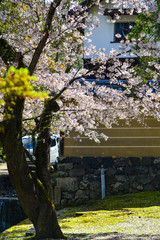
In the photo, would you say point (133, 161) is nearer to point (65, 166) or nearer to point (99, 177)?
point (99, 177)

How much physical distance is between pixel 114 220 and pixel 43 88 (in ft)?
13.6

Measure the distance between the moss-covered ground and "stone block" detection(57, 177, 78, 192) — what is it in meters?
0.89

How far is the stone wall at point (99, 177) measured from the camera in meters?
14.3

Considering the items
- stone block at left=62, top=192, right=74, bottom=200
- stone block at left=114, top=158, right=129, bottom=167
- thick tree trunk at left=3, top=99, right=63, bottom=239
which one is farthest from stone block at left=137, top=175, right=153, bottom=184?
thick tree trunk at left=3, top=99, right=63, bottom=239

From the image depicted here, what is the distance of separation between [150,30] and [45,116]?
3132 millimetres

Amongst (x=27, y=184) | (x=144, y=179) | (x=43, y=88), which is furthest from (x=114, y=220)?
(x=144, y=179)

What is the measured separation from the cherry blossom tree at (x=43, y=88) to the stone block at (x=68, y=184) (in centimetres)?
256

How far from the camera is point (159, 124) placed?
49.3ft

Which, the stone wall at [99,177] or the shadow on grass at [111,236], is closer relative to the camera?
the shadow on grass at [111,236]

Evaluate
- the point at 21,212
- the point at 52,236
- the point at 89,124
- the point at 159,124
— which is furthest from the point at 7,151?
the point at 159,124

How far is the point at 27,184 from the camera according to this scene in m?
6.95

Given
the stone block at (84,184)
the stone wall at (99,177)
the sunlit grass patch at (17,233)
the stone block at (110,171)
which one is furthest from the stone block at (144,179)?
the sunlit grass patch at (17,233)

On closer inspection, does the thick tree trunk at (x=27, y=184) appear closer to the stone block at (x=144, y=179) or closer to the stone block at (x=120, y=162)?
the stone block at (x=120, y=162)

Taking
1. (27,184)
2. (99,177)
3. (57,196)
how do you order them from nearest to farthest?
(27,184)
(57,196)
(99,177)
